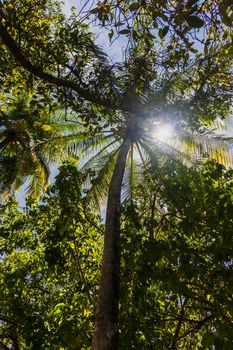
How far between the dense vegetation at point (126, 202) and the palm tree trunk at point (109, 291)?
0.06 ft

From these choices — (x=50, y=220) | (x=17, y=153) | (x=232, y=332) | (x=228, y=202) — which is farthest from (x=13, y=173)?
(x=232, y=332)

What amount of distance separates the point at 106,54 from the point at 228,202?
22.3 feet

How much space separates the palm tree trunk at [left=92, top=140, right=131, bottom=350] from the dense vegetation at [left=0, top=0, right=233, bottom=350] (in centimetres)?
2

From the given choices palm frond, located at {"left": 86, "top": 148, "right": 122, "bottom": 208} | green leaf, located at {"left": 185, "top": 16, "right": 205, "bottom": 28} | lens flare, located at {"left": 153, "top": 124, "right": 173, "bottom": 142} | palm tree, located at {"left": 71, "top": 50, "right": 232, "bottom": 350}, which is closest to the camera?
green leaf, located at {"left": 185, "top": 16, "right": 205, "bottom": 28}

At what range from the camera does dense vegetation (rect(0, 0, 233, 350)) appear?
367 centimetres

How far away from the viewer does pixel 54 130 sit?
12289 millimetres

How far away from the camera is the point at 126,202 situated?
5.80 metres

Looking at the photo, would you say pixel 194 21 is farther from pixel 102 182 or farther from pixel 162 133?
pixel 102 182

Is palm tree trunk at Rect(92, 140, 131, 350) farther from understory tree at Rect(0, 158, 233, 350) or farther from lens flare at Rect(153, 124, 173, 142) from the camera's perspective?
lens flare at Rect(153, 124, 173, 142)

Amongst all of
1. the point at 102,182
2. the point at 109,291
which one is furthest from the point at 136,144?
the point at 109,291

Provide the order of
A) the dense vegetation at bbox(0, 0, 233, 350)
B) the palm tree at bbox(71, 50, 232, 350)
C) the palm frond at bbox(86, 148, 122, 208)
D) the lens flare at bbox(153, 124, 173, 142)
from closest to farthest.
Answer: the dense vegetation at bbox(0, 0, 233, 350), the palm tree at bbox(71, 50, 232, 350), the lens flare at bbox(153, 124, 173, 142), the palm frond at bbox(86, 148, 122, 208)

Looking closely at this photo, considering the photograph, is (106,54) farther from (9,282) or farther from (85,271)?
(9,282)

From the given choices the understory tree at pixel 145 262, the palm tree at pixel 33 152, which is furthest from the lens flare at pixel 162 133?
the understory tree at pixel 145 262

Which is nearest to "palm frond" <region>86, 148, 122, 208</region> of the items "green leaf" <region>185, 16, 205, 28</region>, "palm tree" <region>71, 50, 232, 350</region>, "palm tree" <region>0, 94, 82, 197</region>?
"palm tree" <region>71, 50, 232, 350</region>
